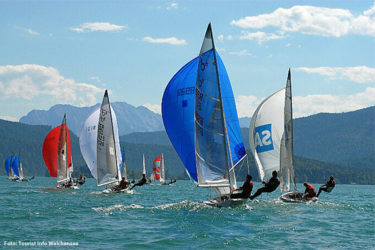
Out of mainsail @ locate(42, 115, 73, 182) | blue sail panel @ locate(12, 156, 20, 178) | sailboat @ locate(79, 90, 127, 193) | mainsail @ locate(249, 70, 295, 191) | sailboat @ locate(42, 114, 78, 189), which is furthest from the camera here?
blue sail panel @ locate(12, 156, 20, 178)

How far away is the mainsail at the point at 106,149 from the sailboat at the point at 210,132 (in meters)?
15.1

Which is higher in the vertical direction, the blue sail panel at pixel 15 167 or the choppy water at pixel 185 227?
the blue sail panel at pixel 15 167

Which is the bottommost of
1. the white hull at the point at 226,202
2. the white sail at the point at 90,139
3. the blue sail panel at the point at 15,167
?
the white hull at the point at 226,202

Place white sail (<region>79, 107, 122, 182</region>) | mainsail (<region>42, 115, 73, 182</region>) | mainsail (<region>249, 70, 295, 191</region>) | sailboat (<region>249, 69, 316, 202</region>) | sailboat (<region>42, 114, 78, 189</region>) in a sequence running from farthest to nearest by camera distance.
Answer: mainsail (<region>42, 115, 73, 182</region>)
sailboat (<region>42, 114, 78, 189</region>)
white sail (<region>79, 107, 122, 182</region>)
mainsail (<region>249, 70, 295, 191</region>)
sailboat (<region>249, 69, 316, 202</region>)

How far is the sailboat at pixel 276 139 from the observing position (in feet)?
127

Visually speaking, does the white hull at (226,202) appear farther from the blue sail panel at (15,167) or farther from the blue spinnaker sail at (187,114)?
the blue sail panel at (15,167)

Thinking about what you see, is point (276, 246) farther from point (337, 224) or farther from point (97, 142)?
point (97, 142)

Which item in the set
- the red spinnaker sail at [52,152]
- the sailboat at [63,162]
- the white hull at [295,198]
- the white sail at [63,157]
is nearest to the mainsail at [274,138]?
the white hull at [295,198]

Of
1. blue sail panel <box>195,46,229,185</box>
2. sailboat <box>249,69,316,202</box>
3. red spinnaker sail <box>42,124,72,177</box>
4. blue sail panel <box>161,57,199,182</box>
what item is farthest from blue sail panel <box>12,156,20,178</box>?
blue sail panel <box>195,46,229,185</box>

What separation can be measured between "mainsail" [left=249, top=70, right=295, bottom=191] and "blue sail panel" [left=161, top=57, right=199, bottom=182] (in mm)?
8904

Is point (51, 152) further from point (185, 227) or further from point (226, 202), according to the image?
point (185, 227)

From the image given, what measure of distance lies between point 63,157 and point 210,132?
31916mm

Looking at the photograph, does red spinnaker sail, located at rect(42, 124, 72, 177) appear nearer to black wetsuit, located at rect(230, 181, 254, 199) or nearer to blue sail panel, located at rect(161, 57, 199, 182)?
blue sail panel, located at rect(161, 57, 199, 182)

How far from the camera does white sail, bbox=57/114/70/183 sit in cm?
5666
